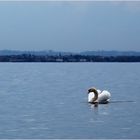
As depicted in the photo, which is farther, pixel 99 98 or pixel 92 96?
pixel 92 96

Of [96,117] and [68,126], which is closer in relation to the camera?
[68,126]

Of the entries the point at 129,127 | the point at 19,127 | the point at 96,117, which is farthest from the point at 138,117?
the point at 19,127

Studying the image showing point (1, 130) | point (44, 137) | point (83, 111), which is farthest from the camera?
point (83, 111)

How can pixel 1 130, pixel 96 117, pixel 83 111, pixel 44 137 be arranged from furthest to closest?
pixel 83 111, pixel 96 117, pixel 1 130, pixel 44 137

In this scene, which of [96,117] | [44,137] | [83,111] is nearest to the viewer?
[44,137]

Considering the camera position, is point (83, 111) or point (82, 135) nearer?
point (82, 135)

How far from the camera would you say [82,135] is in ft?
88.6

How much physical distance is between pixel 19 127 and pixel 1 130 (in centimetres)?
109

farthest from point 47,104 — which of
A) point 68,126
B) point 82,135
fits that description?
point 82,135

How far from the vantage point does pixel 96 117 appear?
33.7 m

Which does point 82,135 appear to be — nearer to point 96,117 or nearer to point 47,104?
point 96,117

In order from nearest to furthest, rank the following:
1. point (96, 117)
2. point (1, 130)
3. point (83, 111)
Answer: point (1, 130)
point (96, 117)
point (83, 111)

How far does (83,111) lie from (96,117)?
2.70m

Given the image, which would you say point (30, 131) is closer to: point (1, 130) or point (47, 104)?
point (1, 130)
